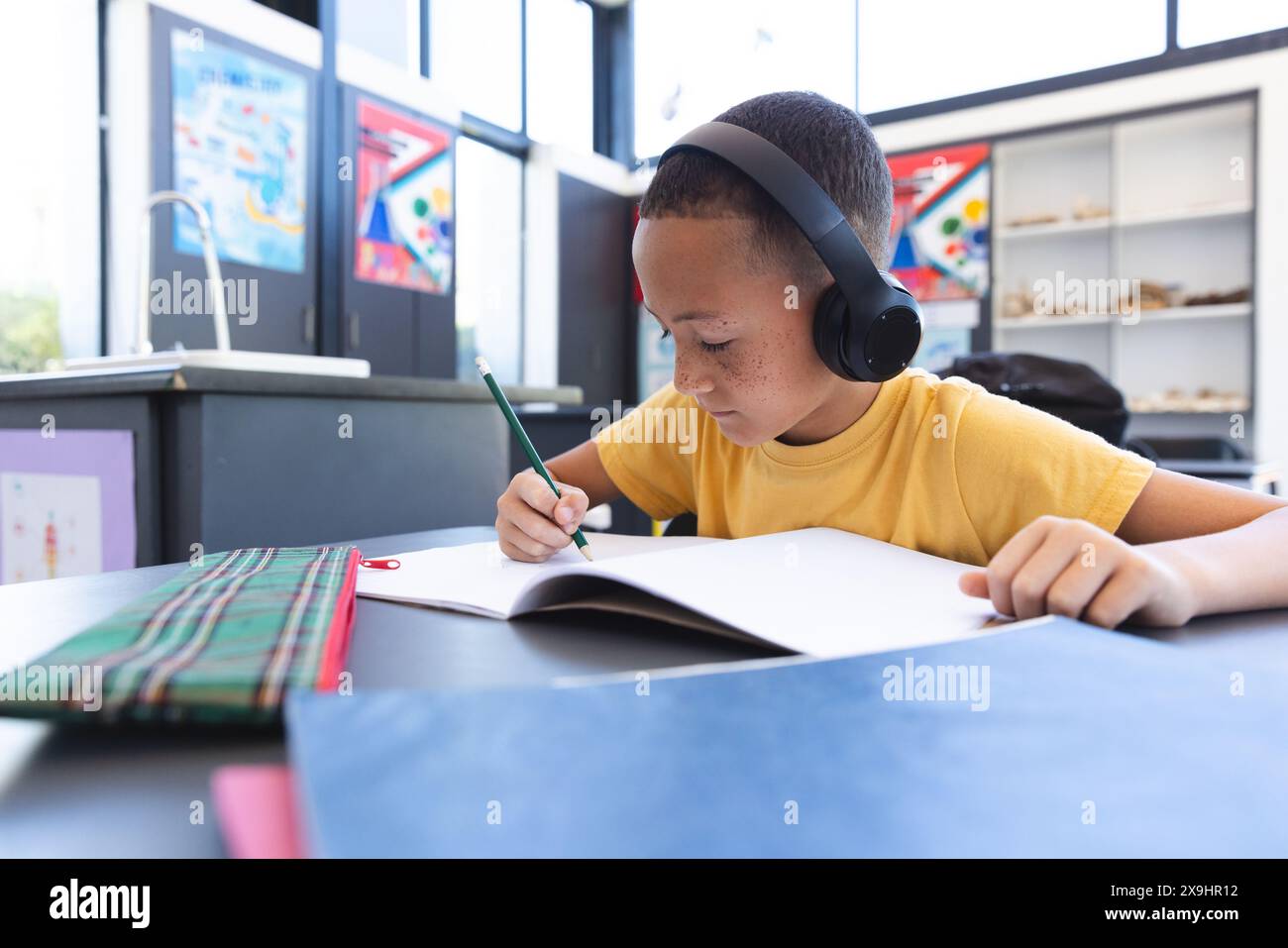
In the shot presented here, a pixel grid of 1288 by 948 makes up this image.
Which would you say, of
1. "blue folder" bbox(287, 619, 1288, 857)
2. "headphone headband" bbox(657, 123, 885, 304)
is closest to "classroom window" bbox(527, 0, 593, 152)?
"headphone headband" bbox(657, 123, 885, 304)

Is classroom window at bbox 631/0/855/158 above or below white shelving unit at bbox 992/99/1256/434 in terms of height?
above

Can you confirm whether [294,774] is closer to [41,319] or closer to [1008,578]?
[1008,578]

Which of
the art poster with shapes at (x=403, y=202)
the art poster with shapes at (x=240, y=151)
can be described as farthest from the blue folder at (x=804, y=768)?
the art poster with shapes at (x=403, y=202)

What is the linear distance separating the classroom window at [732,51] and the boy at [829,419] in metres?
2.87

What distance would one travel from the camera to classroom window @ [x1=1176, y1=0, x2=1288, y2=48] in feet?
13.6

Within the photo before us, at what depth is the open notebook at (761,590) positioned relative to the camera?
1.52 ft

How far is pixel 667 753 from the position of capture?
29 cm

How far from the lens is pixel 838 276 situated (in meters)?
0.76

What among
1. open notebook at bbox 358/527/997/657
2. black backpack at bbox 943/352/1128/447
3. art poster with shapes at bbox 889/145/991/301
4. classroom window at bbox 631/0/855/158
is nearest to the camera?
open notebook at bbox 358/527/997/657

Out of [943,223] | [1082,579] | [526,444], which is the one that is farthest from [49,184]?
[943,223]

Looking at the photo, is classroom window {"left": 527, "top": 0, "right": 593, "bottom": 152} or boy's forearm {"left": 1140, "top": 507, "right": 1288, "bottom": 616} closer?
boy's forearm {"left": 1140, "top": 507, "right": 1288, "bottom": 616}

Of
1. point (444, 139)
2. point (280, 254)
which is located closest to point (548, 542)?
point (280, 254)

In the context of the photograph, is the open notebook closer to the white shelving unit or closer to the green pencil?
the green pencil

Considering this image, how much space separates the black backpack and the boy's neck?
61 cm
